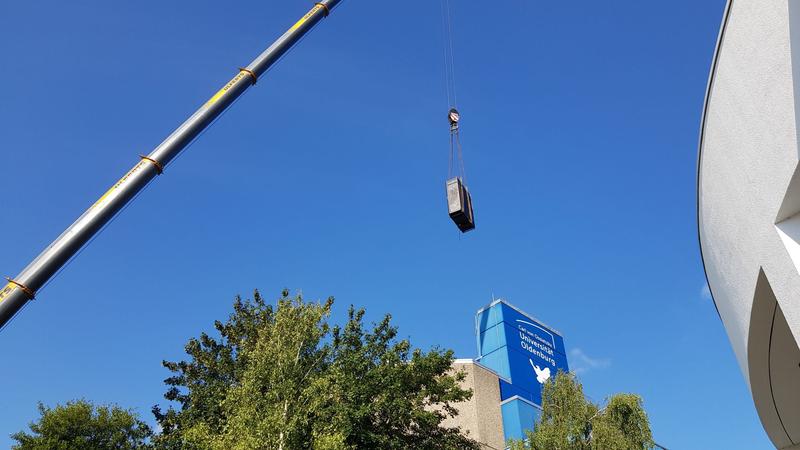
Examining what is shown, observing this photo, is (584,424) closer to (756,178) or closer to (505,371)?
(756,178)

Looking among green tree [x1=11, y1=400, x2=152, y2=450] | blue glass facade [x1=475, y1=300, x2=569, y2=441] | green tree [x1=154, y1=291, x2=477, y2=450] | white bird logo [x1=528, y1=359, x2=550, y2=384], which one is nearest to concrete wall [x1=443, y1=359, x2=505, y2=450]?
blue glass facade [x1=475, y1=300, x2=569, y2=441]

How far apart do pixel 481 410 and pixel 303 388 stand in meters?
22.3

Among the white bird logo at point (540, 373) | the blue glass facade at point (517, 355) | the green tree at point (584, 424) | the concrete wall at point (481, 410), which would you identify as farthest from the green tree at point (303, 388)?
the white bird logo at point (540, 373)

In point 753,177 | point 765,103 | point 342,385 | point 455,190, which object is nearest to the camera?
point 765,103

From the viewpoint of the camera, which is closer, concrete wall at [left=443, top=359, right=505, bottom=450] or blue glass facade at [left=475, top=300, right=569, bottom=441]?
concrete wall at [left=443, top=359, right=505, bottom=450]

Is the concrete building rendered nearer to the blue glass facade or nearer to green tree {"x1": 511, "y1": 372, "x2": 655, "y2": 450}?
the blue glass facade

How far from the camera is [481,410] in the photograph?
40.8 meters

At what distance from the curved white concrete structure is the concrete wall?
27162mm

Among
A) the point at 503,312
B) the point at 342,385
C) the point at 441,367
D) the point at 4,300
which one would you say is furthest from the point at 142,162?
the point at 503,312

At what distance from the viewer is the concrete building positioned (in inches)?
1603

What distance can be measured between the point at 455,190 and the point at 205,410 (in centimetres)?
1565

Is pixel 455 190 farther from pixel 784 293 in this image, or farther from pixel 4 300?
pixel 4 300

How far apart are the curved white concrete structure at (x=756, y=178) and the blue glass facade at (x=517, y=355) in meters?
30.4

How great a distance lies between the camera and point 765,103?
358 inches
